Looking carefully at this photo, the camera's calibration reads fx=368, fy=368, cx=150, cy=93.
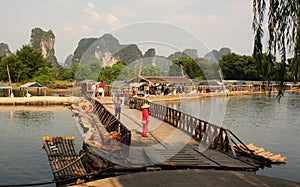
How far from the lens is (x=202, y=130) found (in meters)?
17.5

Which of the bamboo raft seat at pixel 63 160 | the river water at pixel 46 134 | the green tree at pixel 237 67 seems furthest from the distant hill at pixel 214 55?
the bamboo raft seat at pixel 63 160

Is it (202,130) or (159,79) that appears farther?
(159,79)

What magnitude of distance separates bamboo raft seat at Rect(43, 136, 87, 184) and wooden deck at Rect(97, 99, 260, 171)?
6.04ft

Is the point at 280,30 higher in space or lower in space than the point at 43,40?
lower

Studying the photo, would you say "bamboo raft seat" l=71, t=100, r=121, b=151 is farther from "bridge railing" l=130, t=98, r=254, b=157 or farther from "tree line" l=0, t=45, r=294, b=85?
"bridge railing" l=130, t=98, r=254, b=157

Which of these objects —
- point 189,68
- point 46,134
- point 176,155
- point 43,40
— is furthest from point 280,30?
point 43,40

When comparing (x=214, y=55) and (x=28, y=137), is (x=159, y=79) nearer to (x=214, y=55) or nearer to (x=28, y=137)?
(x=214, y=55)

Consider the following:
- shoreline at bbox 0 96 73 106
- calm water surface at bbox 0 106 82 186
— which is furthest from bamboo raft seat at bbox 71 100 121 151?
shoreline at bbox 0 96 73 106

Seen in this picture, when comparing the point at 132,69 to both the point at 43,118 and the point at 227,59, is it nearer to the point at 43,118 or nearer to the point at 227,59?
the point at 43,118

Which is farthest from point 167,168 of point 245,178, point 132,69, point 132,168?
point 132,69

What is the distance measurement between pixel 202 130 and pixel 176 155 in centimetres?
392

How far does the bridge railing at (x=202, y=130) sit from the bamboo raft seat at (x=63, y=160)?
5.80 metres

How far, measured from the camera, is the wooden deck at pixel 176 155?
1257 centimetres

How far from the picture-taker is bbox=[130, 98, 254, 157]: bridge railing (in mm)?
15341
